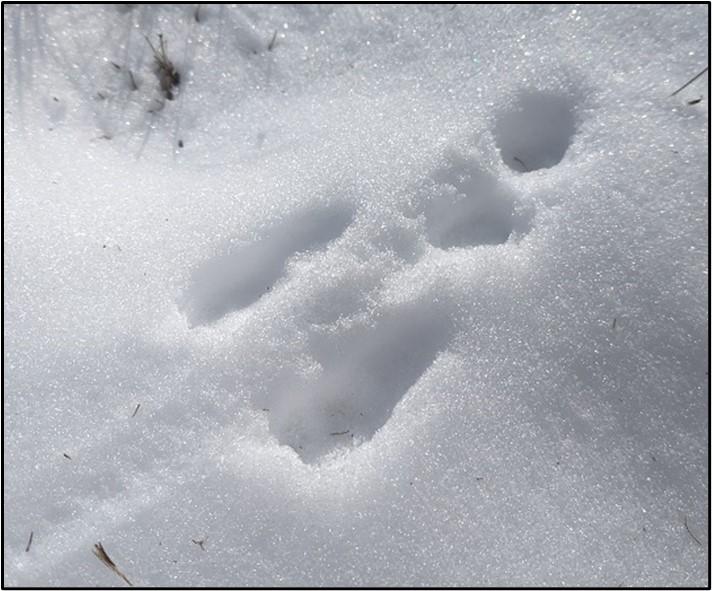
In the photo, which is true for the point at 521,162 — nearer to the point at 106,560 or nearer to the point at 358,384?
the point at 358,384

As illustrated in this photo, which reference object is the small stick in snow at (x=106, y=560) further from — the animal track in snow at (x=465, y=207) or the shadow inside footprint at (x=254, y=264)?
the animal track in snow at (x=465, y=207)

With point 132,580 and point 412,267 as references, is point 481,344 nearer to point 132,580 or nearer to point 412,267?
point 412,267

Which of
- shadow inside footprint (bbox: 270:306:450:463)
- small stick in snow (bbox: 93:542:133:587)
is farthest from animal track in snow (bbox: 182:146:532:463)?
small stick in snow (bbox: 93:542:133:587)

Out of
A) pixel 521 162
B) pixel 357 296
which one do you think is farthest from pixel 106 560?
pixel 521 162

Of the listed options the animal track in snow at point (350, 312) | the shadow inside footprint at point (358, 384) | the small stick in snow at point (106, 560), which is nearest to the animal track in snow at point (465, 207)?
the animal track in snow at point (350, 312)

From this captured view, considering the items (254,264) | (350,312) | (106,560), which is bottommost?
(106,560)

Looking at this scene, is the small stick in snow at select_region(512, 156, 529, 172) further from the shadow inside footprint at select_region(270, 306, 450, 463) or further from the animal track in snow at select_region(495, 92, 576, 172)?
the shadow inside footprint at select_region(270, 306, 450, 463)

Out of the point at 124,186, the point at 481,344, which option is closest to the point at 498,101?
the point at 481,344

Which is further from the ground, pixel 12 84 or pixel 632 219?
pixel 12 84
